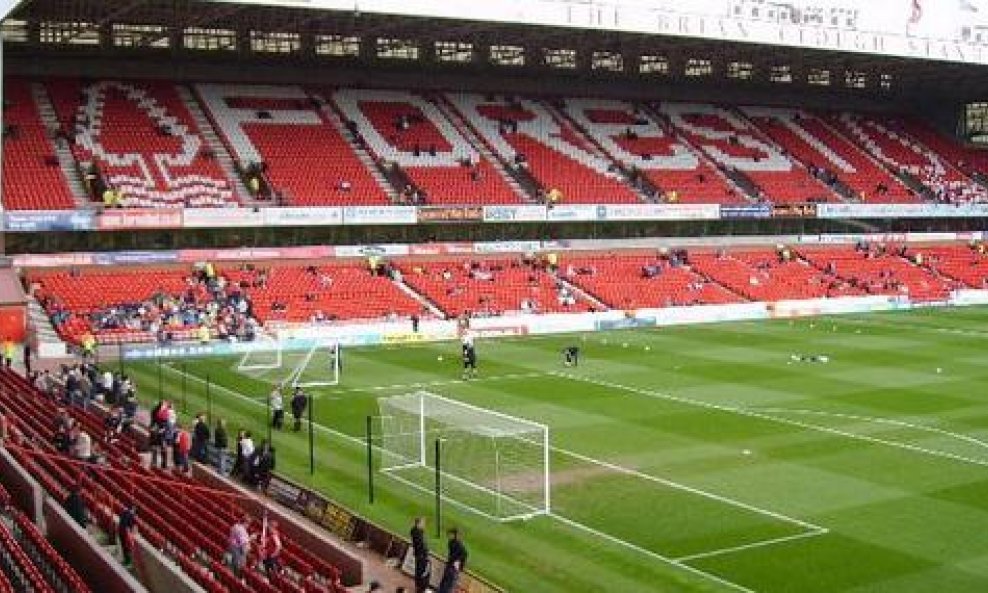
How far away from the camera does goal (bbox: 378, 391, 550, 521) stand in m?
23.5

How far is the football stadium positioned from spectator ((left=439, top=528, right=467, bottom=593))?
0.14 metres

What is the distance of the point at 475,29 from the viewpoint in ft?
178

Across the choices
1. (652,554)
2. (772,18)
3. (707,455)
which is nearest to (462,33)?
(772,18)

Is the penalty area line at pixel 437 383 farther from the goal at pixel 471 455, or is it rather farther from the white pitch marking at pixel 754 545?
the white pitch marking at pixel 754 545

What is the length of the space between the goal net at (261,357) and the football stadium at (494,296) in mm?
233

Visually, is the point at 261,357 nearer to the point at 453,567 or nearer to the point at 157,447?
the point at 157,447

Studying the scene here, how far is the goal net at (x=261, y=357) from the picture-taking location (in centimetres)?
4059

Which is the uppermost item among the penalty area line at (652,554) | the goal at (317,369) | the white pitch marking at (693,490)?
the goal at (317,369)

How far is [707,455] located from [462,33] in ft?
109

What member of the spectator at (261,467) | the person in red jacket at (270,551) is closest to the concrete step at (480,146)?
the spectator at (261,467)

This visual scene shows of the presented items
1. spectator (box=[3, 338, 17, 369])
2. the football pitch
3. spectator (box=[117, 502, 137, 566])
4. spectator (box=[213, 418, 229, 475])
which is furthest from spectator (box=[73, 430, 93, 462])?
spectator (box=[3, 338, 17, 369])

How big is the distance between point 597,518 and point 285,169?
124 ft

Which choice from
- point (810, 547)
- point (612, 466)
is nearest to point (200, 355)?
point (612, 466)

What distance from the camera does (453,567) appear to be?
17344 mm
